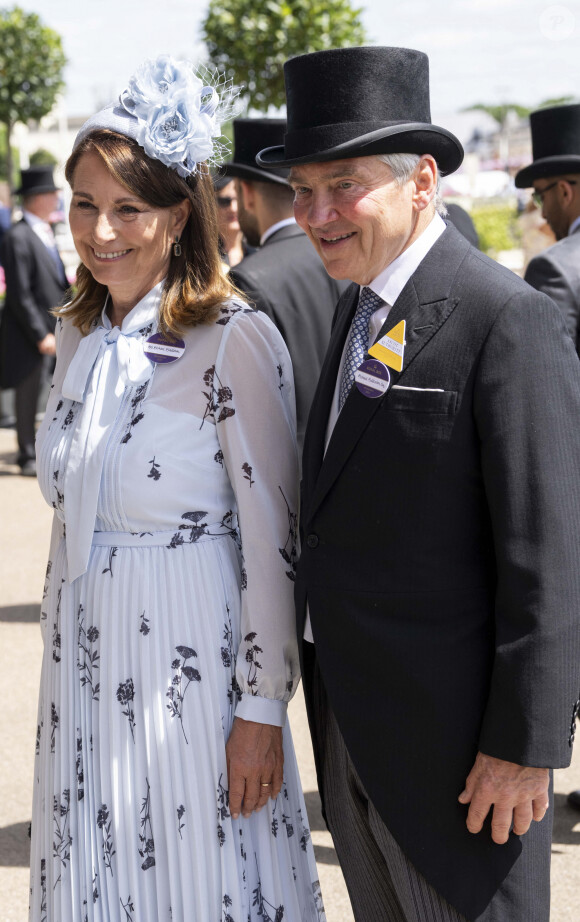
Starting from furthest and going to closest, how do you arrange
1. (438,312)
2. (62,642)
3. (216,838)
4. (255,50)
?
(255,50) < (62,642) < (216,838) < (438,312)

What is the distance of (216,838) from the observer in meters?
2.09

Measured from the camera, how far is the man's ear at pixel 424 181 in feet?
6.28

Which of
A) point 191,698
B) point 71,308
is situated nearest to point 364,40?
point 71,308

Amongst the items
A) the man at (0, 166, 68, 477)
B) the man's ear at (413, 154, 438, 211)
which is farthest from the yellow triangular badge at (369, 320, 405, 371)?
the man at (0, 166, 68, 477)

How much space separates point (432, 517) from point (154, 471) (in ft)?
2.03

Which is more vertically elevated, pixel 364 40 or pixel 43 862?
pixel 364 40

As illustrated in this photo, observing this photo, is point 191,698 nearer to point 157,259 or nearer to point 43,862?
point 43,862

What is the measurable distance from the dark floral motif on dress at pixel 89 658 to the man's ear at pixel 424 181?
1.10 meters

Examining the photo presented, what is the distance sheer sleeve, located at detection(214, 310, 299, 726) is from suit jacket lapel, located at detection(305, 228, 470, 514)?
0.66 feet

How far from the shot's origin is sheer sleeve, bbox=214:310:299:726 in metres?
2.10

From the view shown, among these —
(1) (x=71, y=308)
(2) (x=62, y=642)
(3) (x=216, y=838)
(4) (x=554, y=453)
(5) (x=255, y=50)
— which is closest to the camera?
(4) (x=554, y=453)

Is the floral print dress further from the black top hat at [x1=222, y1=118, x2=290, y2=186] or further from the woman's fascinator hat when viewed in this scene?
the black top hat at [x1=222, y1=118, x2=290, y2=186]

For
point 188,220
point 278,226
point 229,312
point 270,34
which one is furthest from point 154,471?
point 270,34

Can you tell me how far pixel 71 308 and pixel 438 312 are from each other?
1.03m
